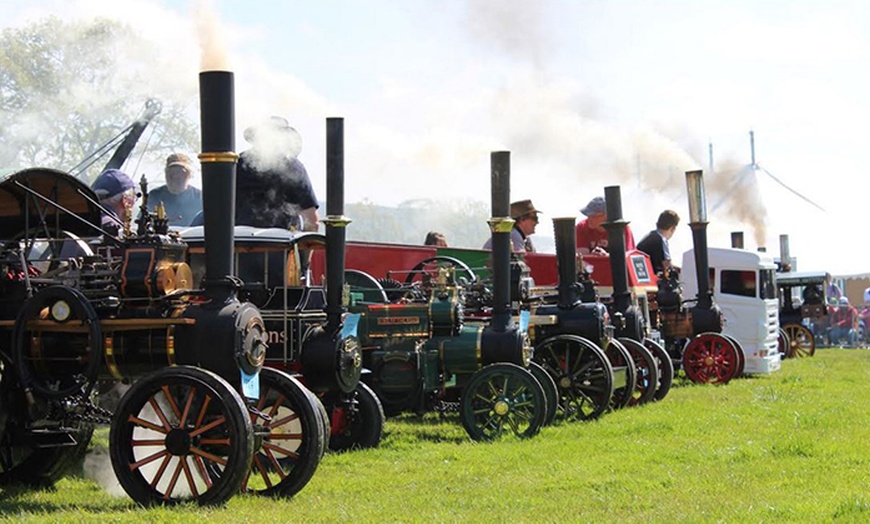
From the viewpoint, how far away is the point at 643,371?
38.6 ft

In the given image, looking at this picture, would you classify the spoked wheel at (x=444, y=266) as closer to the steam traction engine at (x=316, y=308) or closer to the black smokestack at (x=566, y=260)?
the black smokestack at (x=566, y=260)

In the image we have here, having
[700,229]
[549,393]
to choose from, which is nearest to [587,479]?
[549,393]

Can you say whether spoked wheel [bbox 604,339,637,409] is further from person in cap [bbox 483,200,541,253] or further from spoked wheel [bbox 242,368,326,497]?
spoked wheel [bbox 242,368,326,497]

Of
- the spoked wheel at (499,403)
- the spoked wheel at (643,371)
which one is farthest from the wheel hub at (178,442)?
the spoked wheel at (643,371)

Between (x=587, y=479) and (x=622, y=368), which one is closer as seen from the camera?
(x=587, y=479)

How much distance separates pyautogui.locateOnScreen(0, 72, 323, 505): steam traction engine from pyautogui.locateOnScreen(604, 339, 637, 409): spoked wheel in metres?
4.61

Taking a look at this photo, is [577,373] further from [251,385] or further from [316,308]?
[251,385]

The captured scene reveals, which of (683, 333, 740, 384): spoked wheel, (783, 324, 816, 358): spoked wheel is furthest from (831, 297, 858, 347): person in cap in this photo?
(683, 333, 740, 384): spoked wheel

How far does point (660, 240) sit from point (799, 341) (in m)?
8.58

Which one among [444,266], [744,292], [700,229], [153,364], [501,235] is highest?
[700,229]

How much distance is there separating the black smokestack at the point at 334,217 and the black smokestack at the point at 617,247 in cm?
441

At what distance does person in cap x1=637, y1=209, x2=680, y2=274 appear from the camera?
15398mm

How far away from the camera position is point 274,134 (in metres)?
8.30

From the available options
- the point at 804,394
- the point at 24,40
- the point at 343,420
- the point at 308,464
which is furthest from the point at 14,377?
the point at 804,394
